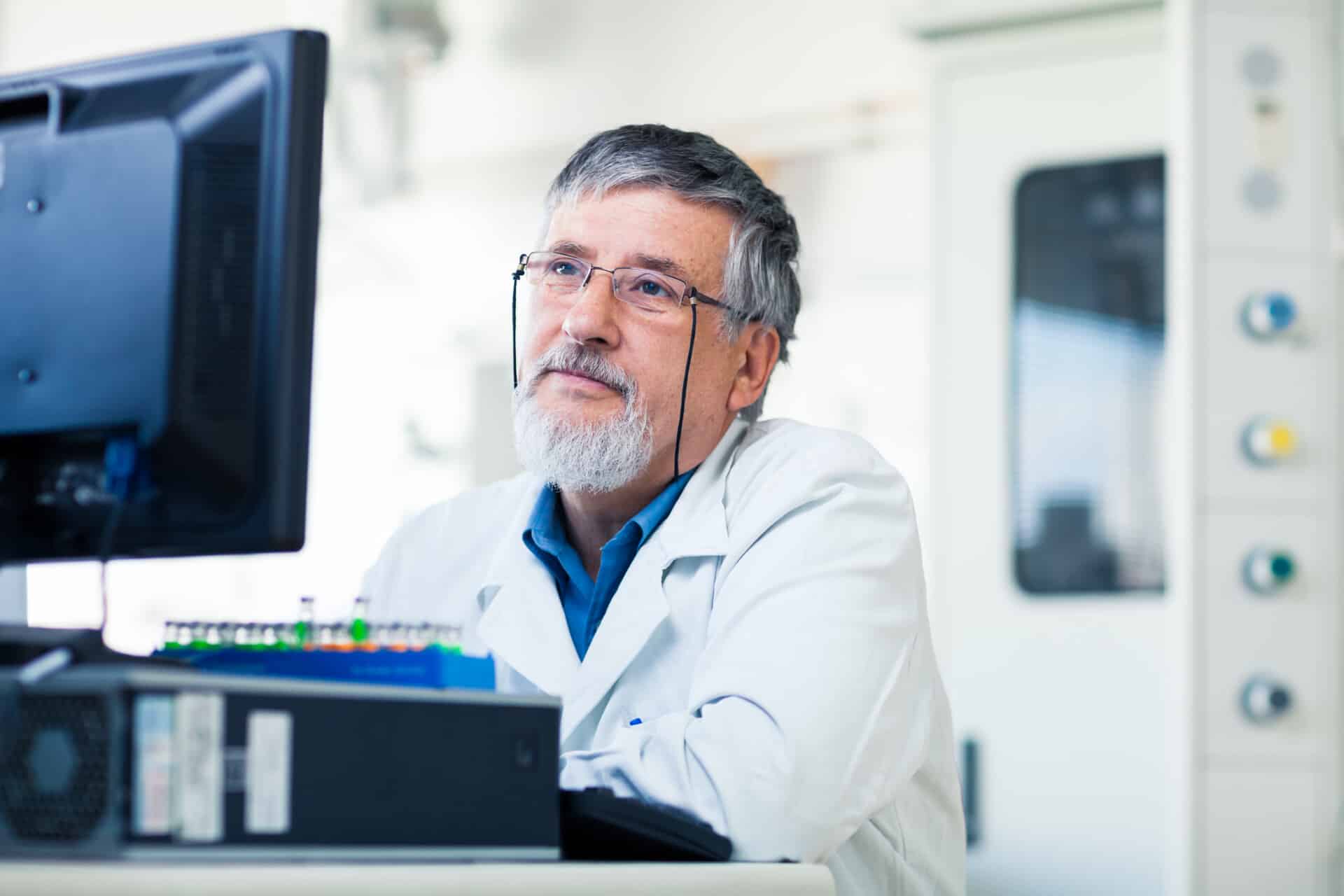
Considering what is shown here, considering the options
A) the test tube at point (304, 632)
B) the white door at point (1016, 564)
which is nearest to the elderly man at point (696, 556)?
the test tube at point (304, 632)

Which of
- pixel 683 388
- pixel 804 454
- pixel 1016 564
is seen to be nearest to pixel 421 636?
pixel 804 454

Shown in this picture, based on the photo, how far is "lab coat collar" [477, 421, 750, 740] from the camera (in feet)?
4.55

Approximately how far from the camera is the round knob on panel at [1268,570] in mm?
1959

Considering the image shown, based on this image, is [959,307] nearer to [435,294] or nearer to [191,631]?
[191,631]

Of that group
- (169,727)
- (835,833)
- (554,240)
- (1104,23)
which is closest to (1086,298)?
(1104,23)

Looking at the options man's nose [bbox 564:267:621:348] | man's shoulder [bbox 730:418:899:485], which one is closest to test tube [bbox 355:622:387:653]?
man's shoulder [bbox 730:418:899:485]

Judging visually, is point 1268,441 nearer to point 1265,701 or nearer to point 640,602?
point 1265,701

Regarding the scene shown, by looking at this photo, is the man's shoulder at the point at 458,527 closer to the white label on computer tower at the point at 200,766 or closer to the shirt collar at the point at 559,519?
the shirt collar at the point at 559,519

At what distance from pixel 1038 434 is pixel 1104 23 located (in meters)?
0.70

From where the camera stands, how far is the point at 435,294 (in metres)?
5.02

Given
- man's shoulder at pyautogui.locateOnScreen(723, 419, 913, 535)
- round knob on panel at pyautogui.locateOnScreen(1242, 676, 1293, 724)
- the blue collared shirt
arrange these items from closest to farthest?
1. man's shoulder at pyautogui.locateOnScreen(723, 419, 913, 535)
2. the blue collared shirt
3. round knob on panel at pyautogui.locateOnScreen(1242, 676, 1293, 724)

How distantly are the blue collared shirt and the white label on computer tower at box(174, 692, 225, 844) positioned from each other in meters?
0.76

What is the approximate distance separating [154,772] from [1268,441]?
1.66 metres

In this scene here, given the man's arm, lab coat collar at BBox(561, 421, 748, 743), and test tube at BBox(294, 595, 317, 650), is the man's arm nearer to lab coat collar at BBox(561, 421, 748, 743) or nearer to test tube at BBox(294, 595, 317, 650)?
lab coat collar at BBox(561, 421, 748, 743)
